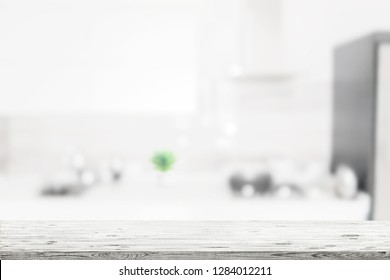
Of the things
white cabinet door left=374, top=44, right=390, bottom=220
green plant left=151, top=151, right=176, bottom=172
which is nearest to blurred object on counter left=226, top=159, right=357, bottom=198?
white cabinet door left=374, top=44, right=390, bottom=220

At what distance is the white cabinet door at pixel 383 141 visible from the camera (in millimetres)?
1858

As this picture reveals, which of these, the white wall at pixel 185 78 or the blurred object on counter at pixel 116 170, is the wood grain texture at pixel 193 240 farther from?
the blurred object on counter at pixel 116 170

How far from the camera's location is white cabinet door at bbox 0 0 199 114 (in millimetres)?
2117

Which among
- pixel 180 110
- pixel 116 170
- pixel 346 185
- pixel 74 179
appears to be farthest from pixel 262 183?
pixel 74 179

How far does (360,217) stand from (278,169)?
0.48 meters

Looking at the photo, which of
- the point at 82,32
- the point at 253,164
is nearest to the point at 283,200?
the point at 253,164

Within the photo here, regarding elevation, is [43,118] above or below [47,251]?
above

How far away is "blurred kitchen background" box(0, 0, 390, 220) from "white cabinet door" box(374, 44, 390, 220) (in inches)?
0.6

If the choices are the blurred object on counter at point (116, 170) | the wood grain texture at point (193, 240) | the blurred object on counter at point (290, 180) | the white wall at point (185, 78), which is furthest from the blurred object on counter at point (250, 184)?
the wood grain texture at point (193, 240)

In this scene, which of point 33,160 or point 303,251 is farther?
point 33,160

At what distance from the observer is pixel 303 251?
39 cm

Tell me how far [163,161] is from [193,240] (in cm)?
187

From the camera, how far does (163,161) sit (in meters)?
2.28
